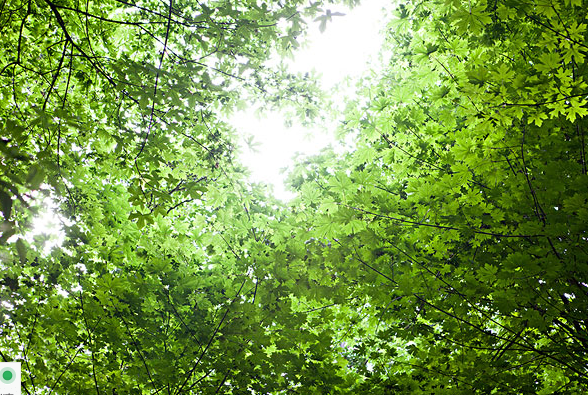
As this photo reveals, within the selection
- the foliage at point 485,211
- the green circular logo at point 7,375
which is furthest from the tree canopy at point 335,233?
the green circular logo at point 7,375

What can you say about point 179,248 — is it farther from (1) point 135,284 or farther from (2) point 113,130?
(2) point 113,130

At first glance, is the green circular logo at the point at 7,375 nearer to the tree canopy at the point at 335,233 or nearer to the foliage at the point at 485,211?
the tree canopy at the point at 335,233

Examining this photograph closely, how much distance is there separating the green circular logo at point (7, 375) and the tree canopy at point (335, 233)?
258 millimetres

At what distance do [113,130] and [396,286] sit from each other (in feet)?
11.9

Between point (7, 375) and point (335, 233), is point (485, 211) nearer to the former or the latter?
point (335, 233)

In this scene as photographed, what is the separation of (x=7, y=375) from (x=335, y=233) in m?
4.05

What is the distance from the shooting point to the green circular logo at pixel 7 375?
145 inches

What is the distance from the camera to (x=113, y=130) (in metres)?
4.09

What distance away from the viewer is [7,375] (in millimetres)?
3754

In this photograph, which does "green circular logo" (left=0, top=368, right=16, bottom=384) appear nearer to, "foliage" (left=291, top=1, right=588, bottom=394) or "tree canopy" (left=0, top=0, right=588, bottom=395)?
"tree canopy" (left=0, top=0, right=588, bottom=395)

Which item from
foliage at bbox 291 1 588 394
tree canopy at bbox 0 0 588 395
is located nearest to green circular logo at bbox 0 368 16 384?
tree canopy at bbox 0 0 588 395

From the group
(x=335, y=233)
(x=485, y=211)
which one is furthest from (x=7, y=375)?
(x=485, y=211)

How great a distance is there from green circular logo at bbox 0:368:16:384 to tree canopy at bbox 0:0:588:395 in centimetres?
26

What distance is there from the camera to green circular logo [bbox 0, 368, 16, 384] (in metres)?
3.68
